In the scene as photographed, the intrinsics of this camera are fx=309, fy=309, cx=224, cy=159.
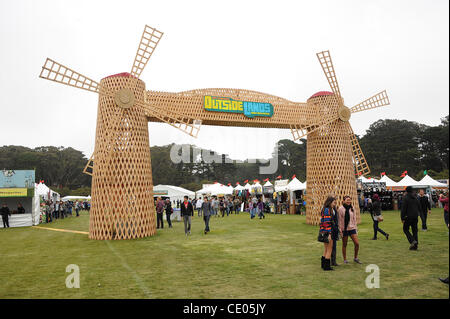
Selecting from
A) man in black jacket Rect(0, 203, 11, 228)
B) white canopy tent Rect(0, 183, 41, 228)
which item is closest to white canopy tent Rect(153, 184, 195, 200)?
white canopy tent Rect(0, 183, 41, 228)

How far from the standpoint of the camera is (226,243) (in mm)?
10633

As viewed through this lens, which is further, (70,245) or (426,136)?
(426,136)

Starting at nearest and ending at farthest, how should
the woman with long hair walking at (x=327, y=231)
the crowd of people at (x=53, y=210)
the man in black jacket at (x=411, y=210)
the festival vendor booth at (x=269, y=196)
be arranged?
the woman with long hair walking at (x=327, y=231), the man in black jacket at (x=411, y=210), the crowd of people at (x=53, y=210), the festival vendor booth at (x=269, y=196)

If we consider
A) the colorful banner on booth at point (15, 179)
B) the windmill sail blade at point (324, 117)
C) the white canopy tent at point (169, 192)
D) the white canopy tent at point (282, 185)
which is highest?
the windmill sail blade at point (324, 117)

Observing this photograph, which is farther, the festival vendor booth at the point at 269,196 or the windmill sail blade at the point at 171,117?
the festival vendor booth at the point at 269,196

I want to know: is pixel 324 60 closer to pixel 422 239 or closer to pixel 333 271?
pixel 422 239

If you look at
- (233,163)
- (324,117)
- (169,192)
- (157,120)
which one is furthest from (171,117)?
(233,163)

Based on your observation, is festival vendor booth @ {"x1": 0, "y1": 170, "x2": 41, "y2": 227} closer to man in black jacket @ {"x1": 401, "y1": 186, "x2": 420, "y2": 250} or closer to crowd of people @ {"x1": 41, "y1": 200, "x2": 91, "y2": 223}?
crowd of people @ {"x1": 41, "y1": 200, "x2": 91, "y2": 223}

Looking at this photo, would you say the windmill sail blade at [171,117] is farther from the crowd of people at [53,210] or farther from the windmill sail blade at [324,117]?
the crowd of people at [53,210]

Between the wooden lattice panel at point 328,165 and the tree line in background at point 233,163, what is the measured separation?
34.1 metres

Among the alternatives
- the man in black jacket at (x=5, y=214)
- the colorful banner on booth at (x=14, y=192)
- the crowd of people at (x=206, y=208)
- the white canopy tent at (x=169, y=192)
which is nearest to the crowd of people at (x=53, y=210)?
the colorful banner on booth at (x=14, y=192)

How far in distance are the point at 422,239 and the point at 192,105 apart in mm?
10171

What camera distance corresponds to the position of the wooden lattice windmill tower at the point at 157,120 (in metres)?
12.4
